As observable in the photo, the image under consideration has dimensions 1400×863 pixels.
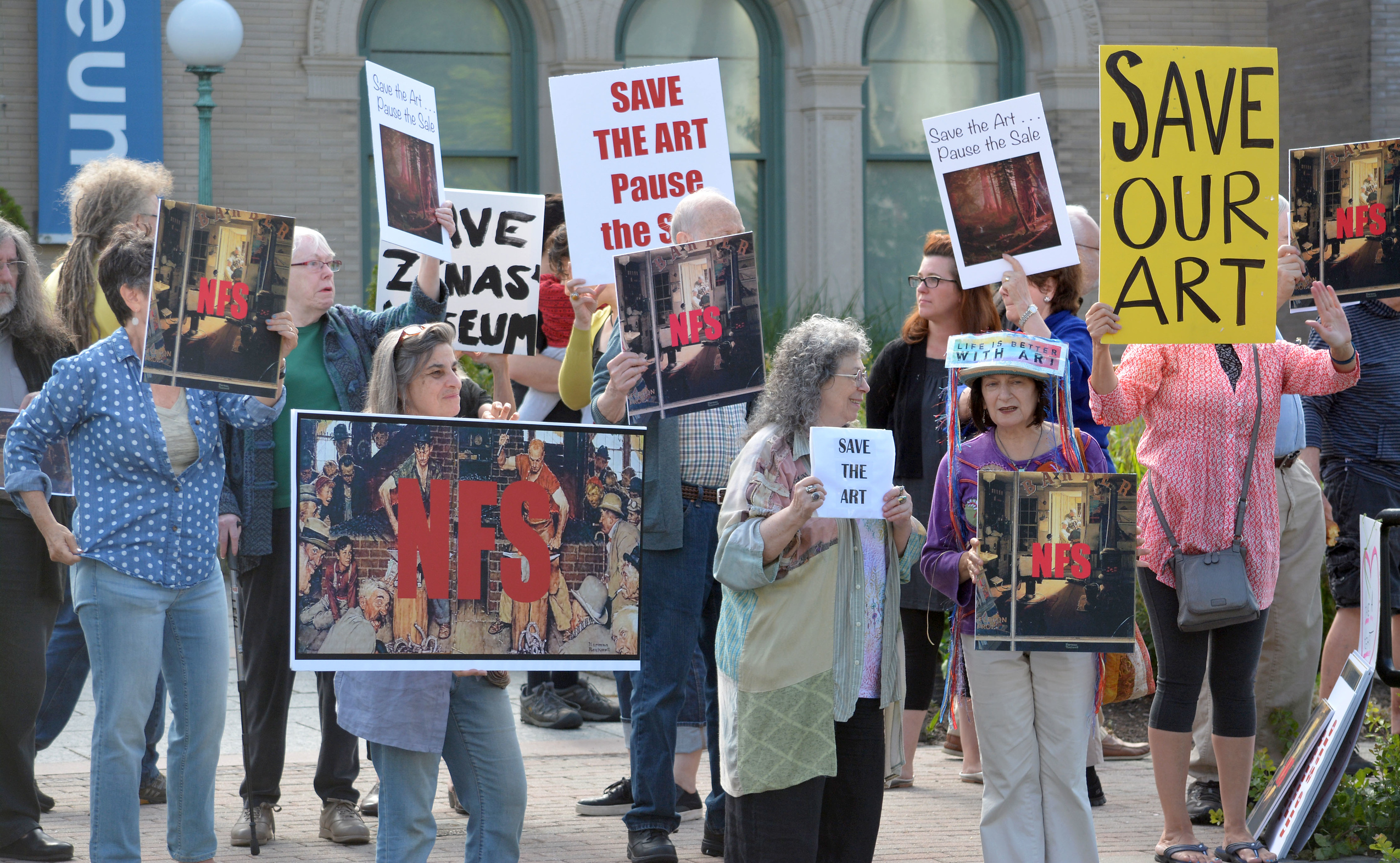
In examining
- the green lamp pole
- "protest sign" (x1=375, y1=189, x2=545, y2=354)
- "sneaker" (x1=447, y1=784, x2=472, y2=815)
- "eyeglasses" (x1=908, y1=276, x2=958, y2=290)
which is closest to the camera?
"eyeglasses" (x1=908, y1=276, x2=958, y2=290)

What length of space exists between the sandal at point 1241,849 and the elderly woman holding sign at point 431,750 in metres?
2.44

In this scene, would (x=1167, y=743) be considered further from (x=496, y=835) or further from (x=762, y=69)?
(x=762, y=69)

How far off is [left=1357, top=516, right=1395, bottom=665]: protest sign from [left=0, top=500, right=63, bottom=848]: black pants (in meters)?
4.20

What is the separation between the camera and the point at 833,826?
172 inches

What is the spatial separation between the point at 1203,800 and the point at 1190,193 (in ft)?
8.26

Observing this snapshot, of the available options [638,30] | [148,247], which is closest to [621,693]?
[148,247]

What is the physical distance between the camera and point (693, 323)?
481 cm

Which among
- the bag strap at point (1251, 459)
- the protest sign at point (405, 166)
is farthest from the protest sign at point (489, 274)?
the bag strap at point (1251, 459)

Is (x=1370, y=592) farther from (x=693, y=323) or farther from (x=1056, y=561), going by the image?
(x=693, y=323)

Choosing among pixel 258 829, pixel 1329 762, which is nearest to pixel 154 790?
Answer: pixel 258 829

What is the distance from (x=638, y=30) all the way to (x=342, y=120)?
9.62 feet

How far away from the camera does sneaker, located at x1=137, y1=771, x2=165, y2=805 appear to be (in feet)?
20.1

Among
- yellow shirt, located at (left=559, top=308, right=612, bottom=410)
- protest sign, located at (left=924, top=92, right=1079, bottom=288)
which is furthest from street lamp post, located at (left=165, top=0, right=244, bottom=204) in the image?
protest sign, located at (left=924, top=92, right=1079, bottom=288)

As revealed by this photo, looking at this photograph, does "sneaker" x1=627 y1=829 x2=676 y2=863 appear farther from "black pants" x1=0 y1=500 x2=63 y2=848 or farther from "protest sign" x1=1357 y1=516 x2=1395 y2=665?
"protest sign" x1=1357 y1=516 x2=1395 y2=665
